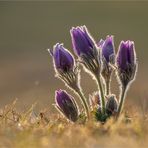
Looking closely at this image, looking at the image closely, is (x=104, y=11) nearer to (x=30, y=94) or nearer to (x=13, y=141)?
(x=30, y=94)

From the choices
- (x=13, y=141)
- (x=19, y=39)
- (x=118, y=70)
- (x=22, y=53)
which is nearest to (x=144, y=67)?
(x=22, y=53)

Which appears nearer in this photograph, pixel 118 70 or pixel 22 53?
pixel 118 70

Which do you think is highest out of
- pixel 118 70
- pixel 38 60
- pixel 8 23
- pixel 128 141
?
pixel 8 23

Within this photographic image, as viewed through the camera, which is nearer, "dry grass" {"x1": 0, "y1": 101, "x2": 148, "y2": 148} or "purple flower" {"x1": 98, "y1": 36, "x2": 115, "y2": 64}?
"dry grass" {"x1": 0, "y1": 101, "x2": 148, "y2": 148}

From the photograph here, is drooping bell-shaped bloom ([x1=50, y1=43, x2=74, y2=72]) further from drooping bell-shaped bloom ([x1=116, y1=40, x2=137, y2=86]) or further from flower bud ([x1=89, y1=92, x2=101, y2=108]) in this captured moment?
flower bud ([x1=89, y1=92, x2=101, y2=108])

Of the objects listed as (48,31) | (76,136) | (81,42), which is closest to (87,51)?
(81,42)

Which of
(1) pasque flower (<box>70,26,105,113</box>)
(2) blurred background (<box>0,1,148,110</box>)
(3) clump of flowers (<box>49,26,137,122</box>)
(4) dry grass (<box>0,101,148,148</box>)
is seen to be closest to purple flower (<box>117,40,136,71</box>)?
(3) clump of flowers (<box>49,26,137,122</box>)

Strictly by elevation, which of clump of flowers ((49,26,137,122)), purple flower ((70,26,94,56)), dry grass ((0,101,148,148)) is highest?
purple flower ((70,26,94,56))

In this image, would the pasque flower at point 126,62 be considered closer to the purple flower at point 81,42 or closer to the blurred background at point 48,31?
the purple flower at point 81,42
